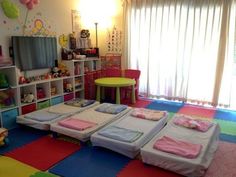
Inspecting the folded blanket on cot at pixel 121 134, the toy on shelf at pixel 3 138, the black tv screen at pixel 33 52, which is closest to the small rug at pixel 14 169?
the toy on shelf at pixel 3 138

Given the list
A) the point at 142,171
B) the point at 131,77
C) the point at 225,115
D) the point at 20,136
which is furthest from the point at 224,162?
the point at 131,77

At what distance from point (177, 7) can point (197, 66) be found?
1263 millimetres

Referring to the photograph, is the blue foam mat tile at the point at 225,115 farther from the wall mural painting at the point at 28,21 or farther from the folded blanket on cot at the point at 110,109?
the wall mural painting at the point at 28,21

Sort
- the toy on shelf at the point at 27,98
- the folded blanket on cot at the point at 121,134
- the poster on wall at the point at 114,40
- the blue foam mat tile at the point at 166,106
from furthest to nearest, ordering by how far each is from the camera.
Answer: the poster on wall at the point at 114,40
the blue foam mat tile at the point at 166,106
the toy on shelf at the point at 27,98
the folded blanket on cot at the point at 121,134

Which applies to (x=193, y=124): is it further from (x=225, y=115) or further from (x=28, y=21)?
(x=28, y=21)

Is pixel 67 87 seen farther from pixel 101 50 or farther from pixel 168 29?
pixel 168 29

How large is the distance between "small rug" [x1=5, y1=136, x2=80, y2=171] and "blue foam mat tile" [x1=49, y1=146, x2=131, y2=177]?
0.35ft

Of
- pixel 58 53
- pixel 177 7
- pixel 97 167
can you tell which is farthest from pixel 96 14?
pixel 97 167

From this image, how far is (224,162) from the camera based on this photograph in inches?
96.7

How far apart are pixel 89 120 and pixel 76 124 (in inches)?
10.1

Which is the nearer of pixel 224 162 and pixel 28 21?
pixel 224 162

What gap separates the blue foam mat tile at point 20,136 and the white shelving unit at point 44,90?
0.18m

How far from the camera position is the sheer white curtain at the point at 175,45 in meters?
4.21

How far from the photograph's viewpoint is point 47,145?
9.43 ft
